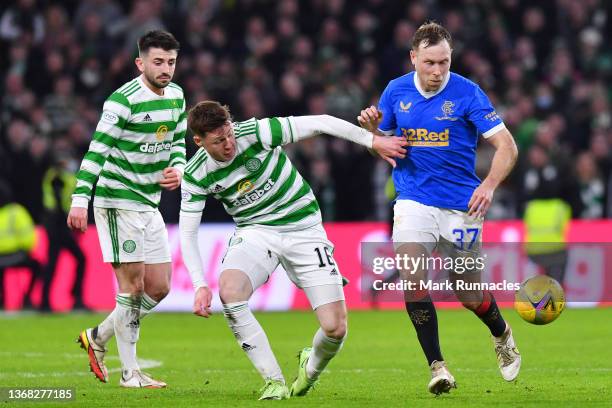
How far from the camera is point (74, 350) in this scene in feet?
43.8

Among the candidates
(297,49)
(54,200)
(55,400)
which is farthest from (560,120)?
(55,400)

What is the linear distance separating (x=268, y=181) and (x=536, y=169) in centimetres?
1054

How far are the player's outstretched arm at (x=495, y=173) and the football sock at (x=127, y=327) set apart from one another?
2.78 metres

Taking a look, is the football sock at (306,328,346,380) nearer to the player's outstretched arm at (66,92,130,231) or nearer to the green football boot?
the green football boot

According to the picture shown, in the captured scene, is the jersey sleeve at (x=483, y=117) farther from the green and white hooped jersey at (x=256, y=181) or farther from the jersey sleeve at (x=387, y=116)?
the green and white hooped jersey at (x=256, y=181)

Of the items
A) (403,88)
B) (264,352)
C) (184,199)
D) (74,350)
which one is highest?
(403,88)

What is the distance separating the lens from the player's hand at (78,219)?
938cm

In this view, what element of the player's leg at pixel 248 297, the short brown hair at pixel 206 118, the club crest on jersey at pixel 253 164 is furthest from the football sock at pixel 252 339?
the short brown hair at pixel 206 118

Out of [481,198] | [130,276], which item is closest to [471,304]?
[481,198]

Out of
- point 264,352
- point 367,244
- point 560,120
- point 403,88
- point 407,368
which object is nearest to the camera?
point 264,352

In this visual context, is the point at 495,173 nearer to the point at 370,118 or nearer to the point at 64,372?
the point at 370,118

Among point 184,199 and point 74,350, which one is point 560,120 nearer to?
point 74,350

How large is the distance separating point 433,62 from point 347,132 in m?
0.85

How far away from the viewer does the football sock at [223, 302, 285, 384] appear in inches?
342
